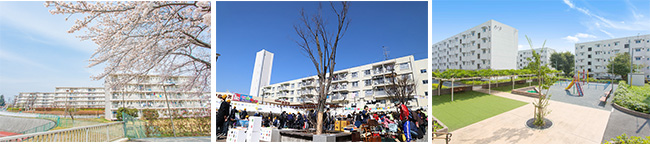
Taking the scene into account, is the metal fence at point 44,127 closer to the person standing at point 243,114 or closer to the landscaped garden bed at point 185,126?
the landscaped garden bed at point 185,126

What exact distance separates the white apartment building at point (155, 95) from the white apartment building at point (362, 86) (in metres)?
1.12

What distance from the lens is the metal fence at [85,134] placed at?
11.8 ft

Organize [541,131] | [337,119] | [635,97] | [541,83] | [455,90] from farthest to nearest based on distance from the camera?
[455,90], [337,119], [541,83], [541,131], [635,97]

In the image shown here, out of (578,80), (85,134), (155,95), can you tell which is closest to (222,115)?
(155,95)

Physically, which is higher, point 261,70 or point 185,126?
point 261,70

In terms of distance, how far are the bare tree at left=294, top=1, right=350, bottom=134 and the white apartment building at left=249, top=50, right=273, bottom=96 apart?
1.76 feet

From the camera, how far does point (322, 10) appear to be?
3982mm

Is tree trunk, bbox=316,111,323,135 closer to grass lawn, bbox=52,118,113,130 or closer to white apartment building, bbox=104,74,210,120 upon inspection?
white apartment building, bbox=104,74,210,120

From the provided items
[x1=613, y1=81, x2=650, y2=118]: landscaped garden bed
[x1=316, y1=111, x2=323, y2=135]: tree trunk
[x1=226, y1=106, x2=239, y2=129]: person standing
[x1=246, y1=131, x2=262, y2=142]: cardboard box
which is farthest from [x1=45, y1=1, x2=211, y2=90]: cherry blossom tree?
[x1=613, y1=81, x2=650, y2=118]: landscaped garden bed

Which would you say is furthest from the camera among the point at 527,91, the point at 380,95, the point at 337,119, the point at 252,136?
the point at 380,95

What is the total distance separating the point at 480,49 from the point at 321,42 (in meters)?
2.33

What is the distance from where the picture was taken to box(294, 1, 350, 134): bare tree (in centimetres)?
368

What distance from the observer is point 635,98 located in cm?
304

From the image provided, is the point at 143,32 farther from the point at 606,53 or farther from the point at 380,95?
the point at 606,53
